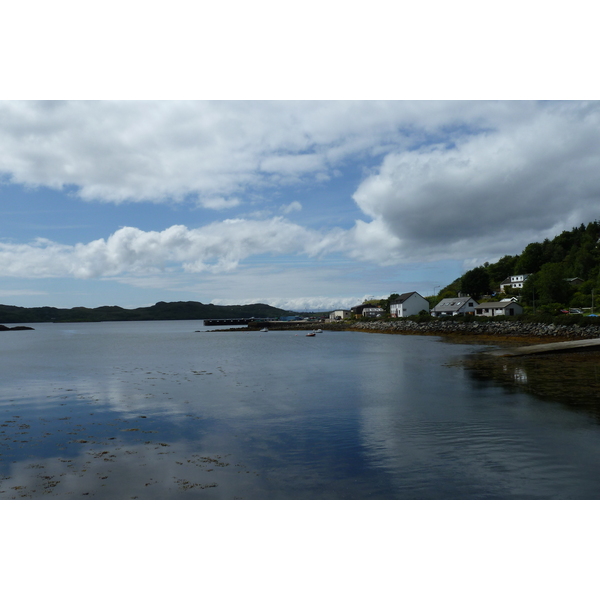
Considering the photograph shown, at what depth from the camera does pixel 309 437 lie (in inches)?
547

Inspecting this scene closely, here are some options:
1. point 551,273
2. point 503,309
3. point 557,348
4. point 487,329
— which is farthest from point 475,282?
point 557,348

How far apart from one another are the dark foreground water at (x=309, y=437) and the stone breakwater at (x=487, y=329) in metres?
25.8

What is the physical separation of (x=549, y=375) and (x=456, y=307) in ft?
250

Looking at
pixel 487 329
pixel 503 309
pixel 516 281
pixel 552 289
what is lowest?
pixel 487 329

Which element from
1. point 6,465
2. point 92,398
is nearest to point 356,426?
point 6,465

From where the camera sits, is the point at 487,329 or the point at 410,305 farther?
the point at 410,305

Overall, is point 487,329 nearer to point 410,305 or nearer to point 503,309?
point 503,309

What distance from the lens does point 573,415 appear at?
1564 cm

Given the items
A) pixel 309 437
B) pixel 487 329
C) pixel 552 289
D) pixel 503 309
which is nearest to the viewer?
pixel 309 437

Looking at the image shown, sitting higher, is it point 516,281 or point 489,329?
point 516,281

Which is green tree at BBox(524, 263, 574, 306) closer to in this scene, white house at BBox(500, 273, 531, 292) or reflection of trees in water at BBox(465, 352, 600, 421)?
white house at BBox(500, 273, 531, 292)

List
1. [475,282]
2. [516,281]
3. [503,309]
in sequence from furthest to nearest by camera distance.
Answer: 1. [516,281]
2. [475,282]
3. [503,309]

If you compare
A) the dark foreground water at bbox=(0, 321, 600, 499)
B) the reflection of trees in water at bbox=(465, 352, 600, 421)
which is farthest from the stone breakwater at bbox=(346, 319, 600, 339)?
the dark foreground water at bbox=(0, 321, 600, 499)

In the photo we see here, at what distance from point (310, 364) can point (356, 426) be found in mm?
22074
